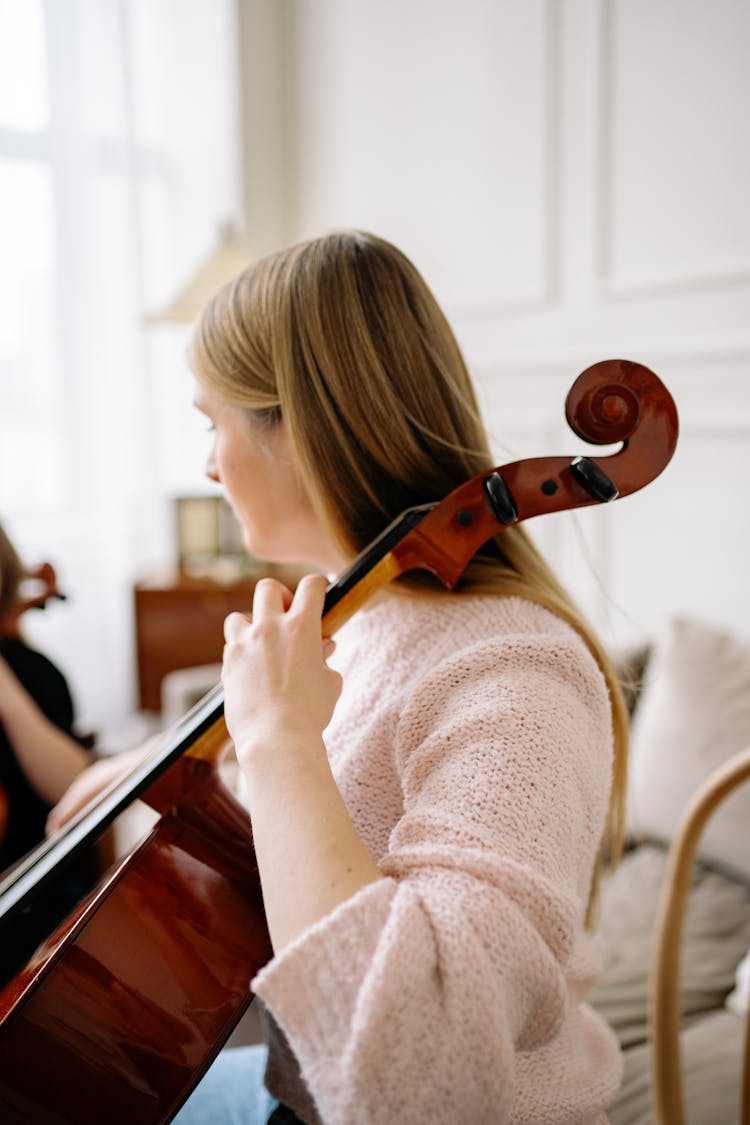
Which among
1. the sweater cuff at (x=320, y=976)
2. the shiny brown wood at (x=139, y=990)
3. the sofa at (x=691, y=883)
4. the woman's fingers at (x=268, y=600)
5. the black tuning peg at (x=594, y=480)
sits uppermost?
the black tuning peg at (x=594, y=480)

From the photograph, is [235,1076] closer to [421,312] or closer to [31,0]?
[421,312]

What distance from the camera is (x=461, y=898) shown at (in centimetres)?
52

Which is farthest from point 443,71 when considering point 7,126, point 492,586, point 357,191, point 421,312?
point 492,586

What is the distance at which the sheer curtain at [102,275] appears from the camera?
2.72m

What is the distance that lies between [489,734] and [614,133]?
6.30ft

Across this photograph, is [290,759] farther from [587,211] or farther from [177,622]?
[177,622]

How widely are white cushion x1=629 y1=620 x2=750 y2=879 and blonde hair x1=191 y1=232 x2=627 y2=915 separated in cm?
88

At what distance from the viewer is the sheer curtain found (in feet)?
8.93

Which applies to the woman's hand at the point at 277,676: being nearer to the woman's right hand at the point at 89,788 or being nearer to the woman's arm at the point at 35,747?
the woman's right hand at the point at 89,788

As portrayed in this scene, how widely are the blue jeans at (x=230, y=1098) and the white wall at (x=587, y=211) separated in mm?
1163

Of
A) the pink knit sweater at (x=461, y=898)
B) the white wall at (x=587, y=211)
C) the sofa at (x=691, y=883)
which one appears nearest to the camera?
the pink knit sweater at (x=461, y=898)

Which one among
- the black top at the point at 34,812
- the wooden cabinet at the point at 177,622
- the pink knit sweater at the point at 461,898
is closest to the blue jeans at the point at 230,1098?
the pink knit sweater at the point at 461,898

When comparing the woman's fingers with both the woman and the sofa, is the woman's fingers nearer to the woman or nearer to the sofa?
the woman

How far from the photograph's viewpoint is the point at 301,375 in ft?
2.60
